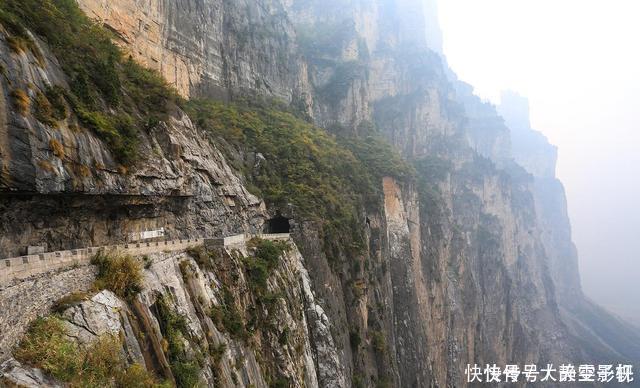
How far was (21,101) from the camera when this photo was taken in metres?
13.2

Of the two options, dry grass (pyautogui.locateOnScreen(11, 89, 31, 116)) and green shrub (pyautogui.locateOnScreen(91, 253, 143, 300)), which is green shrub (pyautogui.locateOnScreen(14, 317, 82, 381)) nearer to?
green shrub (pyautogui.locateOnScreen(91, 253, 143, 300))

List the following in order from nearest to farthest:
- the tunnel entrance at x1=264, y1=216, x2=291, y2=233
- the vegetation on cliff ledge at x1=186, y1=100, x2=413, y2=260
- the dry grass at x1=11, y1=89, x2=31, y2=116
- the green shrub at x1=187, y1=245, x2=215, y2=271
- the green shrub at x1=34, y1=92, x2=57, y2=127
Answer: the dry grass at x1=11, y1=89, x2=31, y2=116 < the green shrub at x1=34, y1=92, x2=57, y2=127 < the green shrub at x1=187, y1=245, x2=215, y2=271 < the tunnel entrance at x1=264, y1=216, x2=291, y2=233 < the vegetation on cliff ledge at x1=186, y1=100, x2=413, y2=260

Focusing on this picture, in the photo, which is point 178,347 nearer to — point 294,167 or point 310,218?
point 310,218

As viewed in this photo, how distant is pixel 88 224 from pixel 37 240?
8.51ft

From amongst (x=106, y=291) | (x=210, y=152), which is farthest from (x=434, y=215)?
(x=106, y=291)

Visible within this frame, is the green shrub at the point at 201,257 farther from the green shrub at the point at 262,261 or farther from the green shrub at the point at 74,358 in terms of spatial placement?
the green shrub at the point at 74,358

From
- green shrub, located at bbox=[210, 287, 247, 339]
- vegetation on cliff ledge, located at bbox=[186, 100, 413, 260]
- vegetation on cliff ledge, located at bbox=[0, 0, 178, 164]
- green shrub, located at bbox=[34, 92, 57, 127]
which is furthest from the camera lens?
vegetation on cliff ledge, located at bbox=[186, 100, 413, 260]

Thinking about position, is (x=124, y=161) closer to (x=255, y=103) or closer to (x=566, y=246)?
(x=255, y=103)

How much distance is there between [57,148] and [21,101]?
6.36ft

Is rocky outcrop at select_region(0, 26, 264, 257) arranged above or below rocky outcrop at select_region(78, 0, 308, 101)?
below

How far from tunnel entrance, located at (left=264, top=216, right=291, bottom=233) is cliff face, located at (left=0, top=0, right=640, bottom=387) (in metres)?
1.31

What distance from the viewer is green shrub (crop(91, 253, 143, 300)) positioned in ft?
37.7

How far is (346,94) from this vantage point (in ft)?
261

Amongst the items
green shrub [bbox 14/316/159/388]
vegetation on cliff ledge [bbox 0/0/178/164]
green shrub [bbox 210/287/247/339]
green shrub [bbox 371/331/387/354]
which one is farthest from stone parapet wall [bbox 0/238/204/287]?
green shrub [bbox 371/331/387/354]
